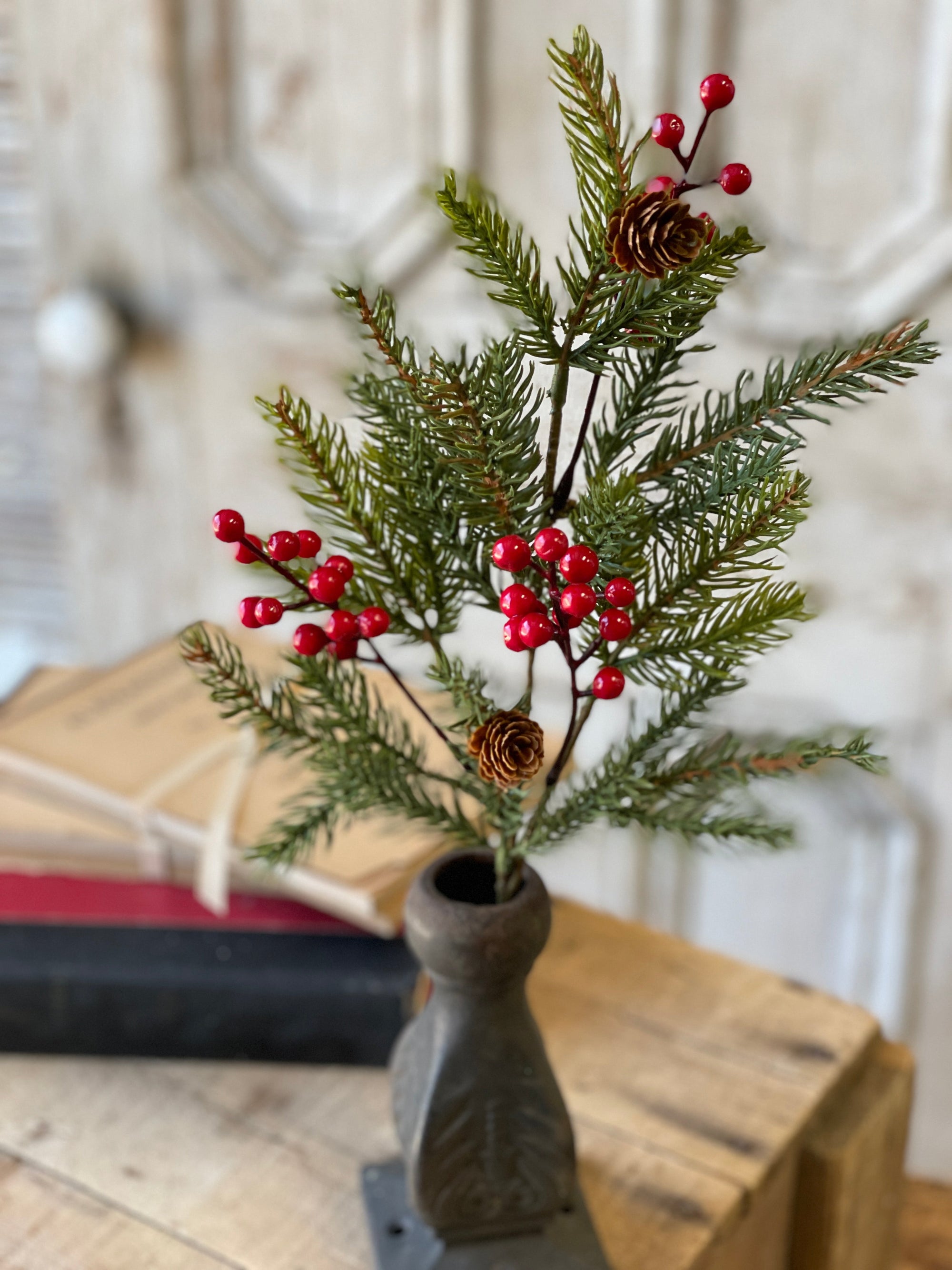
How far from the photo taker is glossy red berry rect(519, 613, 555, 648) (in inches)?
15.7

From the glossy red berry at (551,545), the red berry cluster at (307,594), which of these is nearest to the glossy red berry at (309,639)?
the red berry cluster at (307,594)

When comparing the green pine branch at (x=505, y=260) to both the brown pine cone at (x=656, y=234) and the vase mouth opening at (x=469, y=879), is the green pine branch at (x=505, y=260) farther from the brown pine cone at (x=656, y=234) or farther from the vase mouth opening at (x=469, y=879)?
the vase mouth opening at (x=469, y=879)

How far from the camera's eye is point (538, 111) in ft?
4.14

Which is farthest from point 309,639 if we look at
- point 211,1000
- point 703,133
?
point 211,1000

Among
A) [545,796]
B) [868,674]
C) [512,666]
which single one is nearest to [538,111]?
[512,666]

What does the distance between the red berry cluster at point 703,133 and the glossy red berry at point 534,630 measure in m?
0.14

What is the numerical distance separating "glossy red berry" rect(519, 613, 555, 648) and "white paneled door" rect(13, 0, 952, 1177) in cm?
82

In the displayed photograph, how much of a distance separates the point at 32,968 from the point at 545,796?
0.41 m

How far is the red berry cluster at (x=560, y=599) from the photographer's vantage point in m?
0.40

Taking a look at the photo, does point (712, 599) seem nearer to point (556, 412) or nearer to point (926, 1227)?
point (556, 412)

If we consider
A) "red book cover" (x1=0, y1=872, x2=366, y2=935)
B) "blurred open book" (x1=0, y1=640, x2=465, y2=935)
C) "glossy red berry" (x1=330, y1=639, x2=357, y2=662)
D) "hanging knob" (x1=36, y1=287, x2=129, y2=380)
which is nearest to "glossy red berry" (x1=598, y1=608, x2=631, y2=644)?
"glossy red berry" (x1=330, y1=639, x2=357, y2=662)

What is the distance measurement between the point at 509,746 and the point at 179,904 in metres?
0.45

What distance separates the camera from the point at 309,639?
1.52 feet

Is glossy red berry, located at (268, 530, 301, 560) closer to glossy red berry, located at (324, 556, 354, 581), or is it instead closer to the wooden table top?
glossy red berry, located at (324, 556, 354, 581)
